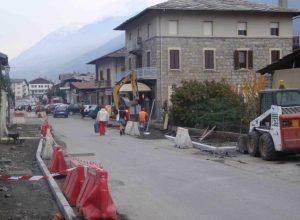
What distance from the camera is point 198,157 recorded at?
19641 mm

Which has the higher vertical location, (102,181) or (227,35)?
(227,35)

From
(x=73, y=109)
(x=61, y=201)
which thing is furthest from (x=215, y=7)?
(x=61, y=201)

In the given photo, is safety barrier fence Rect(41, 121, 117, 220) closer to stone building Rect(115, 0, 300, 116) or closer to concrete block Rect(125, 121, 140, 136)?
concrete block Rect(125, 121, 140, 136)

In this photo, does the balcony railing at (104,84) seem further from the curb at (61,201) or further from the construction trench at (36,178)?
the curb at (61,201)

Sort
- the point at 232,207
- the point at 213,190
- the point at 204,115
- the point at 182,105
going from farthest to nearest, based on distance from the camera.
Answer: the point at 182,105
the point at 204,115
the point at 213,190
the point at 232,207

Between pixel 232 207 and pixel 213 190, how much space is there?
203 cm

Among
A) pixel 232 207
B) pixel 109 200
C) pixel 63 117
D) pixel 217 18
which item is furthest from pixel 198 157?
pixel 63 117

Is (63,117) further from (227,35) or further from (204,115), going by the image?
(204,115)

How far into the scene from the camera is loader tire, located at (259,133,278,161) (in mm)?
17500

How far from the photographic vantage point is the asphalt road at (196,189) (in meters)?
9.59

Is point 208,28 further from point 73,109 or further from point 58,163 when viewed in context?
point 58,163

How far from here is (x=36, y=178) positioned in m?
12.5

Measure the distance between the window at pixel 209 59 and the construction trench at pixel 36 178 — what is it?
29.6 metres

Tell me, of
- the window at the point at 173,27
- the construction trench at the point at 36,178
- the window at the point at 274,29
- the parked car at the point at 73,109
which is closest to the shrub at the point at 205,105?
the construction trench at the point at 36,178
